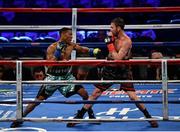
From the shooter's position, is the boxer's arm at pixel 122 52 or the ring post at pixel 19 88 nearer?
the ring post at pixel 19 88

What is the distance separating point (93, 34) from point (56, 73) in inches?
135

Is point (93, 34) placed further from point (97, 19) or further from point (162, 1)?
point (162, 1)

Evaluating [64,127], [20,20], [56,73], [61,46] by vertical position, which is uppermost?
[20,20]

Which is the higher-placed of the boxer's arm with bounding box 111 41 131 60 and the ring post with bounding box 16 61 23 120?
the boxer's arm with bounding box 111 41 131 60

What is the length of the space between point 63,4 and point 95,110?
4.32 meters

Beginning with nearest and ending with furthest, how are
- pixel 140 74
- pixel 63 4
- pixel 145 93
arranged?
pixel 145 93 < pixel 140 74 < pixel 63 4

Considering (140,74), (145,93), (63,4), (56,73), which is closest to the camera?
(56,73)

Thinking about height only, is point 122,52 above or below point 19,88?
above

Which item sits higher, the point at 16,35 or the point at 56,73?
the point at 16,35

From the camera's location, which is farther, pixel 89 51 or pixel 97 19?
pixel 97 19

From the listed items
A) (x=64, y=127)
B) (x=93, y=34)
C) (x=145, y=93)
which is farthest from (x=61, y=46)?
(x=93, y=34)

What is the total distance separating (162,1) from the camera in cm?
731

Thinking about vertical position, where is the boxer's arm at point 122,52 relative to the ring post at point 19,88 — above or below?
above

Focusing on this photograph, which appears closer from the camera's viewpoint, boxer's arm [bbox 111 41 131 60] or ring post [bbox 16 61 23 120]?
ring post [bbox 16 61 23 120]
